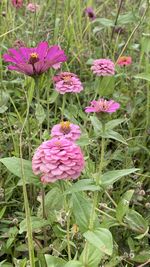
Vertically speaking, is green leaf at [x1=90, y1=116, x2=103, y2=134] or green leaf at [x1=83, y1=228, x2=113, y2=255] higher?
green leaf at [x1=90, y1=116, x2=103, y2=134]

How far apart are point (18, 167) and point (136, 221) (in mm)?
266

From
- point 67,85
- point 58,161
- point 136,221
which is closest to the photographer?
point 58,161

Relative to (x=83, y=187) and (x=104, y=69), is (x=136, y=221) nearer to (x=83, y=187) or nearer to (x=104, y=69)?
(x=83, y=187)

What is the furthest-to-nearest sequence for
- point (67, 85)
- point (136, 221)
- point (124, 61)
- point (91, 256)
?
point (124, 61)
point (67, 85)
point (136, 221)
point (91, 256)

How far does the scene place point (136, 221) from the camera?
0.98 m

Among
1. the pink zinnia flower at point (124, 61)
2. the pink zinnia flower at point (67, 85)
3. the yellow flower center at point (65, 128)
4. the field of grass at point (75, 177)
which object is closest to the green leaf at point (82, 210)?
the field of grass at point (75, 177)

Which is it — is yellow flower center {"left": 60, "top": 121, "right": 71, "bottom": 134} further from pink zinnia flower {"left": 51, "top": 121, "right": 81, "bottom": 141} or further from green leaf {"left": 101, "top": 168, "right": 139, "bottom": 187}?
green leaf {"left": 101, "top": 168, "right": 139, "bottom": 187}

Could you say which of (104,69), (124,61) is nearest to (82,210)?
(104,69)

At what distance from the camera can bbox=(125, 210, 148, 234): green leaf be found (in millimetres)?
974

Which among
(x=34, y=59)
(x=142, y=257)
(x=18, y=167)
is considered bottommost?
(x=142, y=257)

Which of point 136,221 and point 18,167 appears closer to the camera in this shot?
point 18,167

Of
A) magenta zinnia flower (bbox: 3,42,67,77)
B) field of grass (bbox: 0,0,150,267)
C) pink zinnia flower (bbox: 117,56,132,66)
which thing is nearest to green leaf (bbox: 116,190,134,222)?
field of grass (bbox: 0,0,150,267)

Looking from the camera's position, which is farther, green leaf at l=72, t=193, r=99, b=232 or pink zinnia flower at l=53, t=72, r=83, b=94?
pink zinnia flower at l=53, t=72, r=83, b=94

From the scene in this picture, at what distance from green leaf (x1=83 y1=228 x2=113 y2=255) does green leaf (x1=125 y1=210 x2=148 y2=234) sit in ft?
0.61
